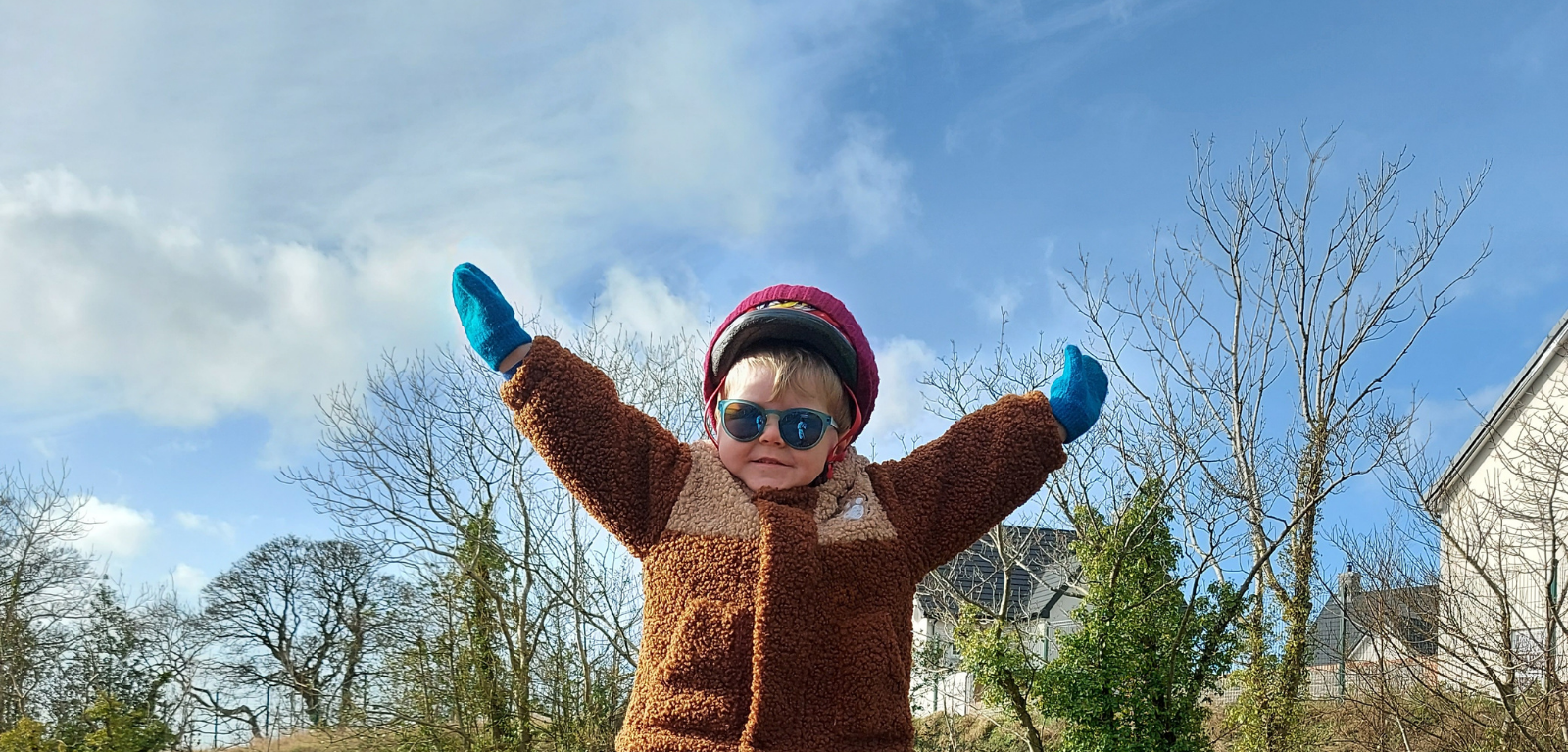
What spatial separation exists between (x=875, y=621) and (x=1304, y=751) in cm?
671

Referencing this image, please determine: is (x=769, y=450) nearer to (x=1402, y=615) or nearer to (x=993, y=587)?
(x=1402, y=615)

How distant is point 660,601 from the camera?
206 cm

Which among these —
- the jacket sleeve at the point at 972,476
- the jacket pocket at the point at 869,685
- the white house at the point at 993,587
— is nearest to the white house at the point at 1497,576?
the white house at the point at 993,587

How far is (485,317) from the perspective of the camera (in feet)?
6.68

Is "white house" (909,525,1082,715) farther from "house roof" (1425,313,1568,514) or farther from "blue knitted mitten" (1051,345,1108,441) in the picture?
"blue knitted mitten" (1051,345,1108,441)

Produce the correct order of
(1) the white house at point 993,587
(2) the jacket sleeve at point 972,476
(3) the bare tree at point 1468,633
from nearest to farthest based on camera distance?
(2) the jacket sleeve at point 972,476
(3) the bare tree at point 1468,633
(1) the white house at point 993,587

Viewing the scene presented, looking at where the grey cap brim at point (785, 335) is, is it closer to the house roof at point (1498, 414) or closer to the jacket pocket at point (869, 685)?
the jacket pocket at point (869, 685)

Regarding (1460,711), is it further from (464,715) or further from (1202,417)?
(464,715)

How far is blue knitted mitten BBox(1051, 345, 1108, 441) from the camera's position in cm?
223

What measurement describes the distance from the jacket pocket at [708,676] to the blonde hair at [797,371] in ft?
1.35

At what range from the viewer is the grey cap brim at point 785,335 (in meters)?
2.07

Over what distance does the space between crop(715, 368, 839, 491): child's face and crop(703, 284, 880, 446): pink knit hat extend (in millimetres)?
73

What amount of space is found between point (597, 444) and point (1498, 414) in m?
9.25

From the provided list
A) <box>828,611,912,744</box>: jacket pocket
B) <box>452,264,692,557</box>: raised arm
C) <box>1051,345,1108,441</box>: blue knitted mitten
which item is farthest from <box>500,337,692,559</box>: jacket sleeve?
<box>1051,345,1108,441</box>: blue knitted mitten
